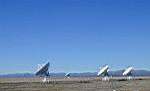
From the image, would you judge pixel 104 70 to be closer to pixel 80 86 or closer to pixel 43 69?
pixel 43 69

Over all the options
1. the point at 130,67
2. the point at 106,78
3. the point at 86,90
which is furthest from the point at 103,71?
the point at 86,90

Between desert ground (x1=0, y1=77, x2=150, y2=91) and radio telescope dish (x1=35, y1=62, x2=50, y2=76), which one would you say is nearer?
desert ground (x1=0, y1=77, x2=150, y2=91)

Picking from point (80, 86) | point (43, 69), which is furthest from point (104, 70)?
point (80, 86)

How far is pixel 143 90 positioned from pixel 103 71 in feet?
256

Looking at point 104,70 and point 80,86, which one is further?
point 104,70

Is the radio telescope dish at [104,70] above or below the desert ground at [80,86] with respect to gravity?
above

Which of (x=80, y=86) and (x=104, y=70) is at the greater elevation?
(x=104, y=70)

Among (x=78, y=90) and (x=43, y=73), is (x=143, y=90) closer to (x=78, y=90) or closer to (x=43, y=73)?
(x=78, y=90)

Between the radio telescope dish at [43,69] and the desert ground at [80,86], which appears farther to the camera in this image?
the radio telescope dish at [43,69]

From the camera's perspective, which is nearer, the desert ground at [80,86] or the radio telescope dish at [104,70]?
the desert ground at [80,86]

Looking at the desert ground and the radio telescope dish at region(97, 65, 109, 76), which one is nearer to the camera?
the desert ground

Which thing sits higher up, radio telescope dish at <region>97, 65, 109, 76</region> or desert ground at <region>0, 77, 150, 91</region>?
radio telescope dish at <region>97, 65, 109, 76</region>

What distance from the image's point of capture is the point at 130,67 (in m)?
160

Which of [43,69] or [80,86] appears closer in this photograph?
[80,86]
